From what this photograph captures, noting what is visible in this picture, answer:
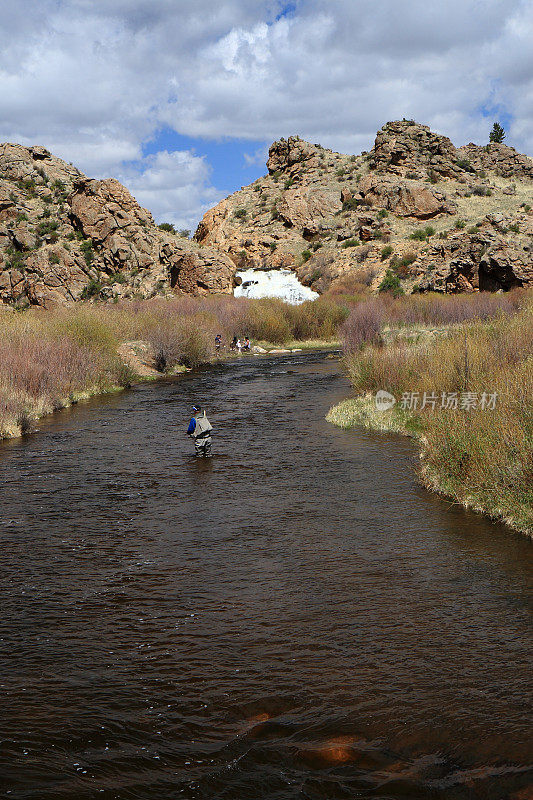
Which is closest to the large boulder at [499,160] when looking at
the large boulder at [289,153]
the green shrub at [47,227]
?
the large boulder at [289,153]

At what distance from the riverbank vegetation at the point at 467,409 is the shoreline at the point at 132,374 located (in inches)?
288

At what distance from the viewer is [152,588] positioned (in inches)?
267

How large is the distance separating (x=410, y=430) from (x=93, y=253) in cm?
4517

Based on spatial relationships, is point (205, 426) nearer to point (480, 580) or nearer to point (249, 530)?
point (249, 530)

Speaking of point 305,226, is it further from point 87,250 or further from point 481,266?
point 481,266

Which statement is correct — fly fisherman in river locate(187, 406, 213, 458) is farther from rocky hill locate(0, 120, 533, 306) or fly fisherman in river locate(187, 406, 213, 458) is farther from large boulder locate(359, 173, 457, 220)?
large boulder locate(359, 173, 457, 220)

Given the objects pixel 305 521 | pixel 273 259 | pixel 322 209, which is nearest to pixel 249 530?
pixel 305 521

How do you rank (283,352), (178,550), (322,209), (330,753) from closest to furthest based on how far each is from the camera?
(330,753) → (178,550) → (283,352) → (322,209)

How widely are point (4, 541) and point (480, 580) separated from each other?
5.66m

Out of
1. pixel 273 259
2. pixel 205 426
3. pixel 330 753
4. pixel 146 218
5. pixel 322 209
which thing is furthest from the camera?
pixel 322 209

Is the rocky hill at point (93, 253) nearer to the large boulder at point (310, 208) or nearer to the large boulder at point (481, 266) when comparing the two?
the large boulder at point (310, 208)

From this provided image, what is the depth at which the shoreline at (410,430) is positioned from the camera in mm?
8117

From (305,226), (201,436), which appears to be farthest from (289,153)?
(201,436)

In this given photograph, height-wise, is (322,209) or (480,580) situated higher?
(322,209)
